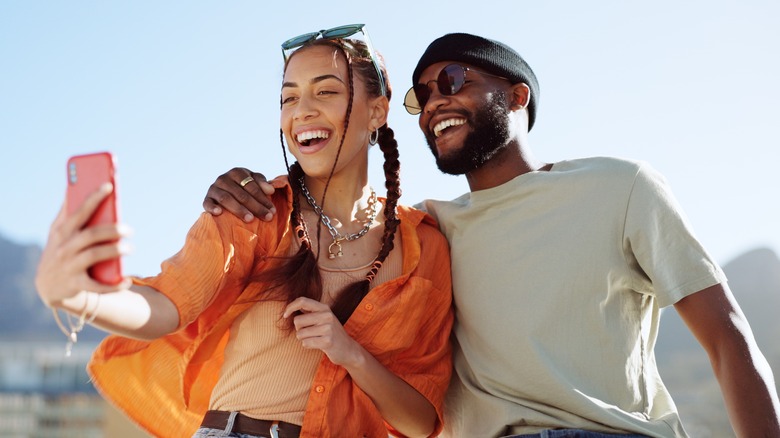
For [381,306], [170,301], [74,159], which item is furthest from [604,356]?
[74,159]

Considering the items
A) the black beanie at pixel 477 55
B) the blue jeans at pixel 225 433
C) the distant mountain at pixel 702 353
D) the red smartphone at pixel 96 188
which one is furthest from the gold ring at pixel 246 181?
the distant mountain at pixel 702 353

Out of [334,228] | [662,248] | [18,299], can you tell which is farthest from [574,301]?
[18,299]

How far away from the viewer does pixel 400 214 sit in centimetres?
404

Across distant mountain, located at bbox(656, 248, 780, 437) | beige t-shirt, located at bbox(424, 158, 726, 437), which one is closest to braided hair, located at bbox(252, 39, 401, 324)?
beige t-shirt, located at bbox(424, 158, 726, 437)

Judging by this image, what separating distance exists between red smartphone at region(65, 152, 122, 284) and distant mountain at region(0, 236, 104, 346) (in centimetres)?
11632

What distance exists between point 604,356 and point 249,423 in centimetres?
151

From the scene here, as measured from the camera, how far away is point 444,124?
168 inches

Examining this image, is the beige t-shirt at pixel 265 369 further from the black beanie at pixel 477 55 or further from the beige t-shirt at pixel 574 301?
the black beanie at pixel 477 55

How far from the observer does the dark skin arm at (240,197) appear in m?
3.41

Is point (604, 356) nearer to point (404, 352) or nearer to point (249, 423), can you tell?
point (404, 352)

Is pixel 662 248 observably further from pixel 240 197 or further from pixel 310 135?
pixel 240 197

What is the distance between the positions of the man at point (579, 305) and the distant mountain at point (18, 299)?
115095 mm

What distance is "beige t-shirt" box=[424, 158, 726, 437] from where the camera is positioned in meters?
3.51

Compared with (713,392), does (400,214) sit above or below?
above
